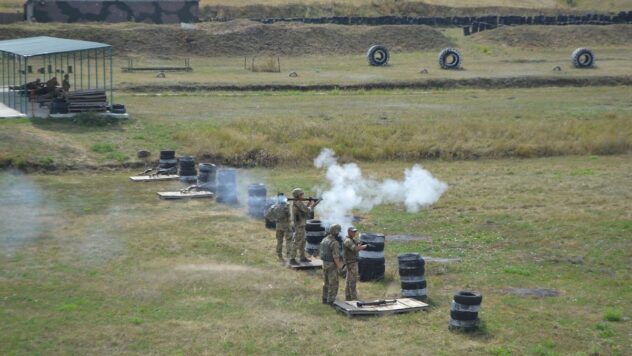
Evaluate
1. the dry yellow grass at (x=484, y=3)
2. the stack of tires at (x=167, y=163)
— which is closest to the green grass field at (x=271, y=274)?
the stack of tires at (x=167, y=163)

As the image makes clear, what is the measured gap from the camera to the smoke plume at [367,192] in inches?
1039

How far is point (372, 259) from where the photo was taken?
20.4 metres

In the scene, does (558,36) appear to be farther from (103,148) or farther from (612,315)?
(612,315)

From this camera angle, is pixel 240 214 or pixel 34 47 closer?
pixel 240 214

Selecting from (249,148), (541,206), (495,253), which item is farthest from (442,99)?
(495,253)

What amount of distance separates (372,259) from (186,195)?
33.1ft

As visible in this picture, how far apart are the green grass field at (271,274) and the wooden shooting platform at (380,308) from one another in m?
0.19

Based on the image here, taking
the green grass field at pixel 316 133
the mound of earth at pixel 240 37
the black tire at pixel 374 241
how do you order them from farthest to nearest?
the mound of earth at pixel 240 37, the green grass field at pixel 316 133, the black tire at pixel 374 241

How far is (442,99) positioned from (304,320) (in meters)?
33.5

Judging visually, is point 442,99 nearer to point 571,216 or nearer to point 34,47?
point 34,47

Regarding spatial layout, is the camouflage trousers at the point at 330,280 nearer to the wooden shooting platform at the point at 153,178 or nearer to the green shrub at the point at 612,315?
the green shrub at the point at 612,315

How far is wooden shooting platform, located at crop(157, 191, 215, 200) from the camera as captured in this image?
95.5ft

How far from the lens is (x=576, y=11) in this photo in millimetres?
101750

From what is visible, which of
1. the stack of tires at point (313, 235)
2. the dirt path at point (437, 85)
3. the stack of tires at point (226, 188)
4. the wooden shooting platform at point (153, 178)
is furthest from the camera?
the dirt path at point (437, 85)
